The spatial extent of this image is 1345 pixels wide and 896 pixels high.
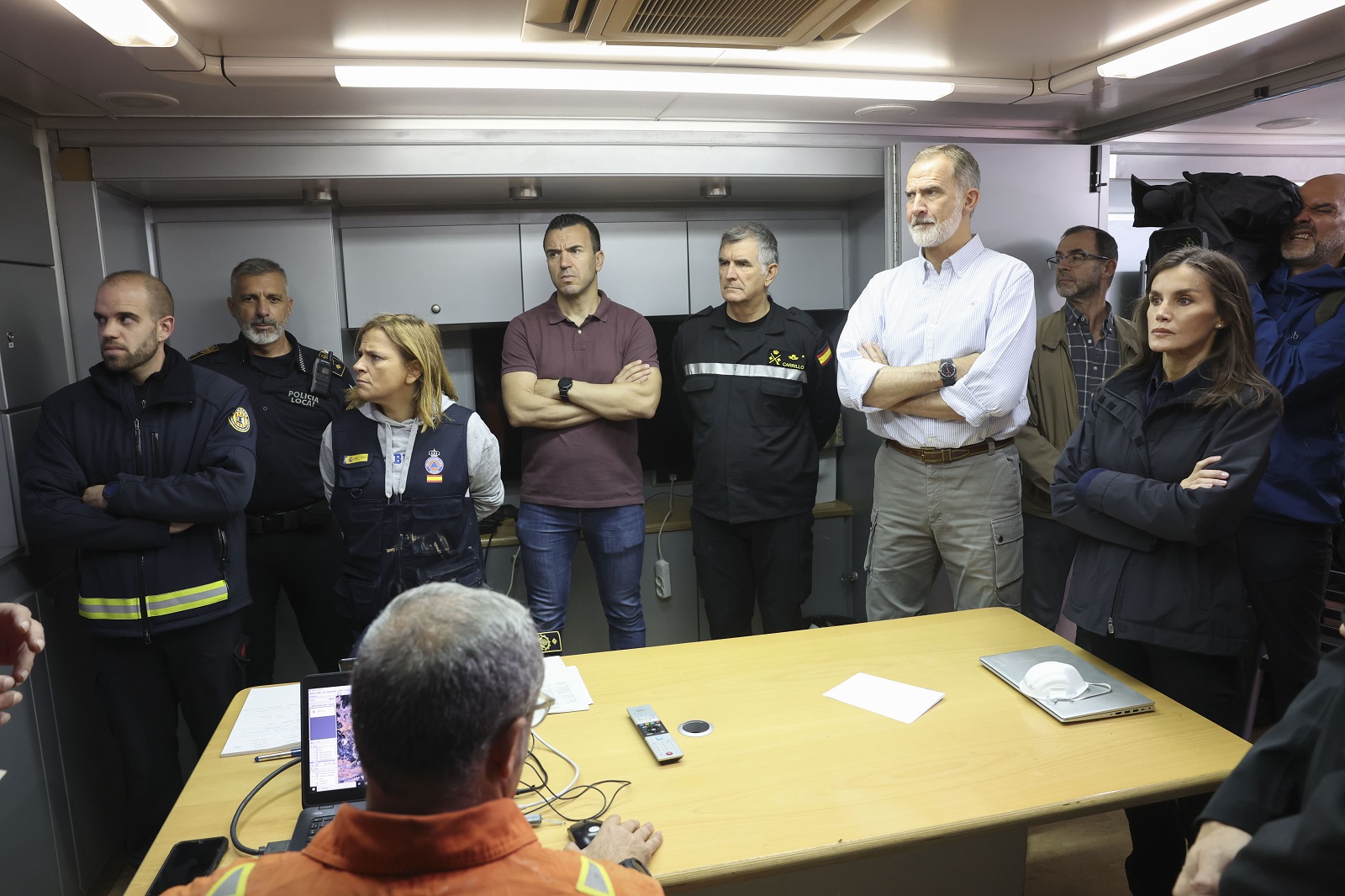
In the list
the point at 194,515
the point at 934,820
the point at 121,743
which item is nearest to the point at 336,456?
the point at 194,515

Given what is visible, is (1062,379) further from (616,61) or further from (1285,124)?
(616,61)

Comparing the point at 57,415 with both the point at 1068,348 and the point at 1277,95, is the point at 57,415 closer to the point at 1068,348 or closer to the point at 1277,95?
the point at 1068,348

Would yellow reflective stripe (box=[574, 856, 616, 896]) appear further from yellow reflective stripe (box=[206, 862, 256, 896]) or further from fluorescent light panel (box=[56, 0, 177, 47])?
fluorescent light panel (box=[56, 0, 177, 47])

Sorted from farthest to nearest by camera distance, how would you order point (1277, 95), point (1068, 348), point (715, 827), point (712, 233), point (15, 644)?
point (712, 233) → point (1068, 348) → point (1277, 95) → point (15, 644) → point (715, 827)

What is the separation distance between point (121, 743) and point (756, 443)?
2340mm

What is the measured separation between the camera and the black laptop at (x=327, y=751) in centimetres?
157

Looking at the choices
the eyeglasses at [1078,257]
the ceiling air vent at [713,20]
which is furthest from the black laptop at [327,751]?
the eyeglasses at [1078,257]

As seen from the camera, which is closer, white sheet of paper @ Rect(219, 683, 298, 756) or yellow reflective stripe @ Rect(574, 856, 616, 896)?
yellow reflective stripe @ Rect(574, 856, 616, 896)

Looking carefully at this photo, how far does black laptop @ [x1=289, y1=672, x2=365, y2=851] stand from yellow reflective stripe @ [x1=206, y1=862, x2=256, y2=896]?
1.84 feet

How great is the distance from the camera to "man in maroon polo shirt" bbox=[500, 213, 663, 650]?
3.33m

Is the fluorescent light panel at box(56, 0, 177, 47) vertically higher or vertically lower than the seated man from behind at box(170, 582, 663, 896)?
higher

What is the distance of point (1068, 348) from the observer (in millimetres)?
3543

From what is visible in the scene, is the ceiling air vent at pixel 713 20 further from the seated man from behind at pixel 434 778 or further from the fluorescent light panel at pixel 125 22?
the seated man from behind at pixel 434 778

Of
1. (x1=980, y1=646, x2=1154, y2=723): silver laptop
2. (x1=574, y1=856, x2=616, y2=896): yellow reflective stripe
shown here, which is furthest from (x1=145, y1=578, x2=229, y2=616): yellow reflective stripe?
(x1=980, y1=646, x2=1154, y2=723): silver laptop
